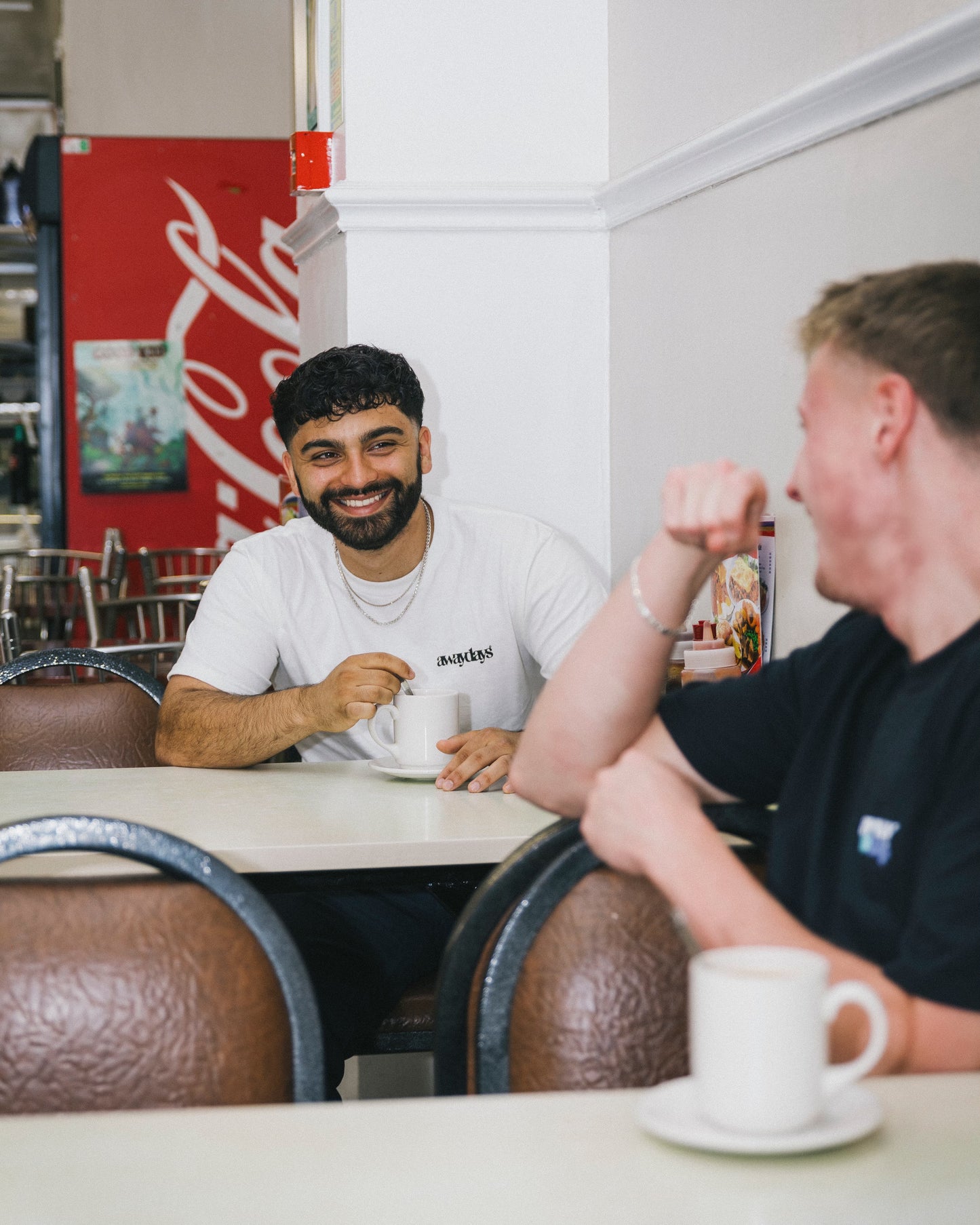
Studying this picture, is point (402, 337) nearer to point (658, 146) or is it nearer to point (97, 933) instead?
point (658, 146)

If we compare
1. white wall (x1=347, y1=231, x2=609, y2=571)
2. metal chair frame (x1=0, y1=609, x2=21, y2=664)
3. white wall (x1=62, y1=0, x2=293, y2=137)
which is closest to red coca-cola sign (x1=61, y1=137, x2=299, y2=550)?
white wall (x1=62, y1=0, x2=293, y2=137)

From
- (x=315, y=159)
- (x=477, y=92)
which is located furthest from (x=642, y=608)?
(x=315, y=159)

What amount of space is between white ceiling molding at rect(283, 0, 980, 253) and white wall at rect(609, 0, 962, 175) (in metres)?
0.05

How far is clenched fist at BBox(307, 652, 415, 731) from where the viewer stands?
6.52 feet

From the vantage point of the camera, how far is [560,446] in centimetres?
320

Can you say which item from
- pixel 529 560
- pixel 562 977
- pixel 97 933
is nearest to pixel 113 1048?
pixel 97 933

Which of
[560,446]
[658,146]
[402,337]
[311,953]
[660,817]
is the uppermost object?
[658,146]

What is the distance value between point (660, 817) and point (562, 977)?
15cm

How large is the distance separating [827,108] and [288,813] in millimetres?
1255

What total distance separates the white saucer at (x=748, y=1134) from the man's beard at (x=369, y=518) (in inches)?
61.2

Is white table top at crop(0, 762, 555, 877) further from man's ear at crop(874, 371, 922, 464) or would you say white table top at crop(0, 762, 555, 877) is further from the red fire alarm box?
the red fire alarm box

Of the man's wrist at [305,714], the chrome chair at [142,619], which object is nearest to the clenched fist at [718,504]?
the man's wrist at [305,714]

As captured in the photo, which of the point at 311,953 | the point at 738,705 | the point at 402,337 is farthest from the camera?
the point at 402,337

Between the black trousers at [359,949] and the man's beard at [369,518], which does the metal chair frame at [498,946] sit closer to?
the black trousers at [359,949]
